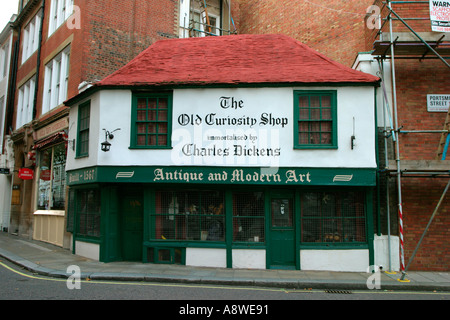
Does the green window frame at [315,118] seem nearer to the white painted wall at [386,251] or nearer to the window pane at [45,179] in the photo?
the white painted wall at [386,251]

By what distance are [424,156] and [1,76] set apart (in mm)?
26057

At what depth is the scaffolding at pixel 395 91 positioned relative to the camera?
31.6 ft

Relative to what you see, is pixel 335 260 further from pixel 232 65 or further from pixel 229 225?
pixel 232 65

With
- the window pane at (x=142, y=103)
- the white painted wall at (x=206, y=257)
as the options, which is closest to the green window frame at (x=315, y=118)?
the white painted wall at (x=206, y=257)

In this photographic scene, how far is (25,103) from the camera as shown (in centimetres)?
2028

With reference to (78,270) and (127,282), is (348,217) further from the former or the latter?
(78,270)

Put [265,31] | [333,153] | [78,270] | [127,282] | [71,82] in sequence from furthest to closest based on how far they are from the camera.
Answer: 1. [265,31]
2. [71,82]
3. [333,153]
4. [78,270]
5. [127,282]

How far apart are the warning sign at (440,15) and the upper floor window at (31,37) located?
58.8ft

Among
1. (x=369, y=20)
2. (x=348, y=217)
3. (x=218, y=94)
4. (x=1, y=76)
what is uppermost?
(x=1, y=76)

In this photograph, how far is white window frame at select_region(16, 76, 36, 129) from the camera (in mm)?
19484

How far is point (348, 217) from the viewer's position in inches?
414

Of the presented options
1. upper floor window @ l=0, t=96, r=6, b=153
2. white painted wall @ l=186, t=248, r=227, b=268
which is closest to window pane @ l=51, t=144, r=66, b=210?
white painted wall @ l=186, t=248, r=227, b=268

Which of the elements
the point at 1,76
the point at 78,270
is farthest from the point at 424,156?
the point at 1,76
